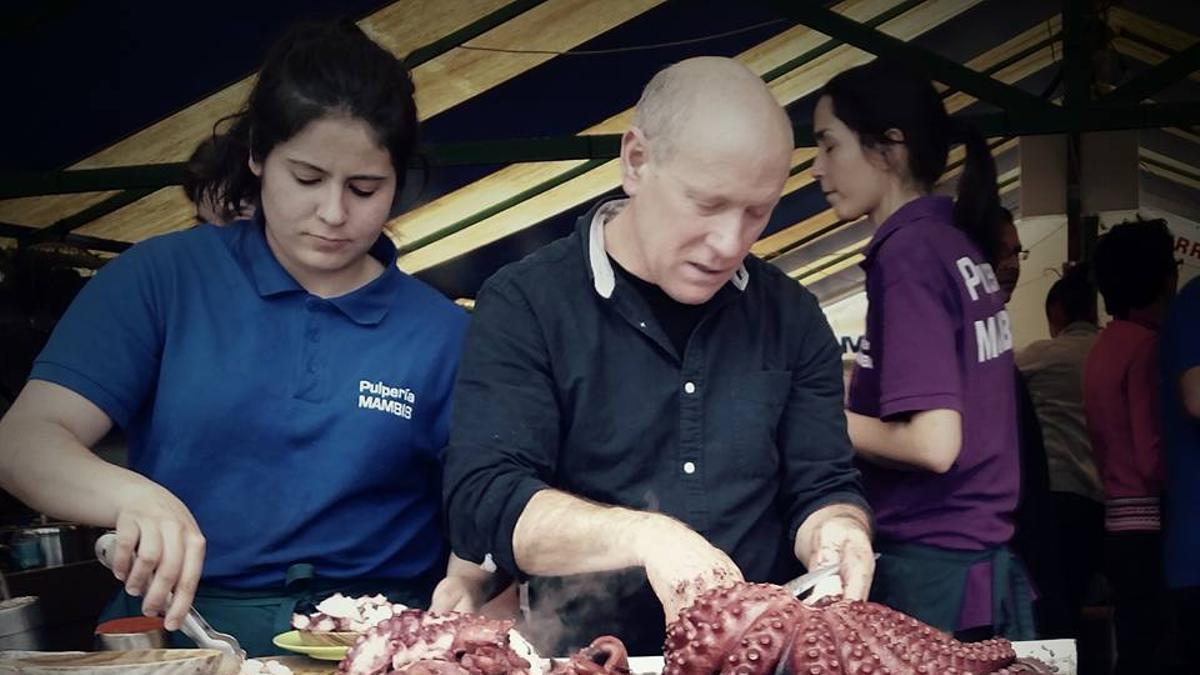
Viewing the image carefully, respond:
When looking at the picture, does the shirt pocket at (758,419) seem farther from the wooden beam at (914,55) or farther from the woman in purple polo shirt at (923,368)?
the wooden beam at (914,55)

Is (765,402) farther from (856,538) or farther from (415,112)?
(415,112)

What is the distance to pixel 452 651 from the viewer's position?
3.97 feet

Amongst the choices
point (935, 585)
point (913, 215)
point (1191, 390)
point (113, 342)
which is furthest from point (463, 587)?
point (1191, 390)

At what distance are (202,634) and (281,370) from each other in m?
0.41

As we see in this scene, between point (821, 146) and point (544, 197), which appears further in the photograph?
point (544, 197)

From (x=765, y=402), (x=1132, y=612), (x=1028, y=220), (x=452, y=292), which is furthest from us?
(x=1132, y=612)

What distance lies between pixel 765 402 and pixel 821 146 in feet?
1.93

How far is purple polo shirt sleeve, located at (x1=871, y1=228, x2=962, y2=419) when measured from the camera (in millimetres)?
1913

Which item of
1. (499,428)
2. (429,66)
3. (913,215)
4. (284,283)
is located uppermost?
(429,66)

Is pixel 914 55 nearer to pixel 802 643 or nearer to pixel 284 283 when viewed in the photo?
pixel 284 283

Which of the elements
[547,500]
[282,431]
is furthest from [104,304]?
[547,500]

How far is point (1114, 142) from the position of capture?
105 inches

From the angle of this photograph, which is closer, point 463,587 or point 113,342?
point 113,342

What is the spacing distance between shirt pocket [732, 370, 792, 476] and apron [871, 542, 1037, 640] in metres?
0.44
